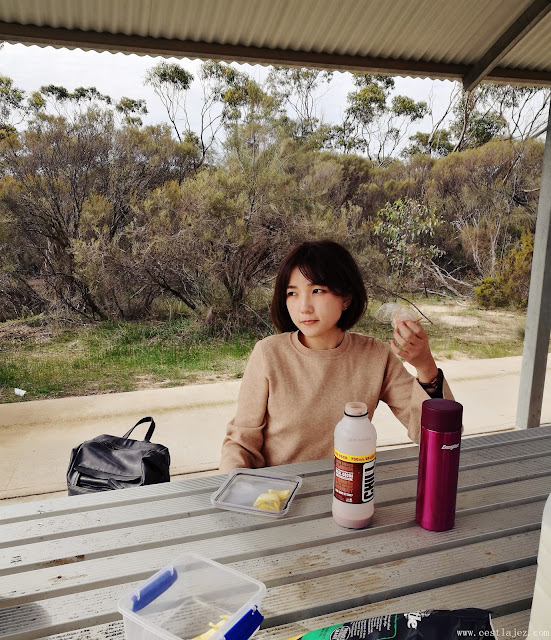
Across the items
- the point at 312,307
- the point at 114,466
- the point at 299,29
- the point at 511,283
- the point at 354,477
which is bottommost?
the point at 114,466

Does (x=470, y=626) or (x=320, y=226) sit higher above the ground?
(x=320, y=226)

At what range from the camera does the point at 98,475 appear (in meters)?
1.63

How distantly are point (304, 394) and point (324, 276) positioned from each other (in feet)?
0.95

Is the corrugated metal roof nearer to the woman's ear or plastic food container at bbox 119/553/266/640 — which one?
the woman's ear

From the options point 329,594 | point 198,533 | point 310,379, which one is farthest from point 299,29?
point 329,594

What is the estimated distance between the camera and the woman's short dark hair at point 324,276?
4.61 ft

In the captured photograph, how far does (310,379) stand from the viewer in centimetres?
141

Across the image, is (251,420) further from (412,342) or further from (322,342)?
(412,342)

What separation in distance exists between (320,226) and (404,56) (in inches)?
151

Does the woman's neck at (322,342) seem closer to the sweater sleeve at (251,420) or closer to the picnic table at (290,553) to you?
the sweater sleeve at (251,420)

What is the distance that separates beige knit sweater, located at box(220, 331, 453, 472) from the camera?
139cm

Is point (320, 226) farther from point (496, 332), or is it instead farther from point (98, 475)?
point (98, 475)

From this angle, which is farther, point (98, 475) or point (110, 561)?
point (98, 475)

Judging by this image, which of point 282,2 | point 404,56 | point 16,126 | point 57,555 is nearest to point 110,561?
point 57,555
